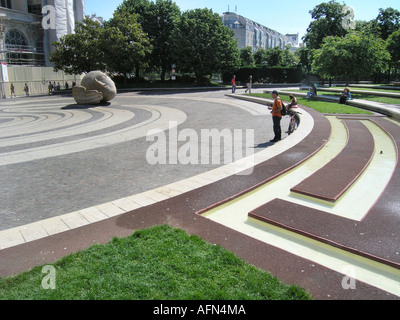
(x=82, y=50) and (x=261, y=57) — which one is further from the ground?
(x=261, y=57)

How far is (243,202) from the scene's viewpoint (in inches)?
220

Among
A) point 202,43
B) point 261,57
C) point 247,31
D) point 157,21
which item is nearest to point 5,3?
point 157,21

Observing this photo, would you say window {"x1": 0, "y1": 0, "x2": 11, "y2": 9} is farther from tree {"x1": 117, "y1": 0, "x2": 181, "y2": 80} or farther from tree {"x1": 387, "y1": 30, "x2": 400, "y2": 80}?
tree {"x1": 387, "y1": 30, "x2": 400, "y2": 80}

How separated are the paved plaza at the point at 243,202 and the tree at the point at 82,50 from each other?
28979 mm

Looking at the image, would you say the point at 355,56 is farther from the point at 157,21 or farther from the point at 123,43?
the point at 157,21

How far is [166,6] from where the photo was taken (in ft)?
150

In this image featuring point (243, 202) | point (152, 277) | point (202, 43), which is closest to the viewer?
point (152, 277)

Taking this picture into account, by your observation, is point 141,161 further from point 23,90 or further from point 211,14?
point 211,14

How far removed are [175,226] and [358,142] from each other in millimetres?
7791

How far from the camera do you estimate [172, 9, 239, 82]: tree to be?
3969 centimetres

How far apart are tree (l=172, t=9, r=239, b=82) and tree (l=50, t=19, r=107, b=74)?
32.9 feet

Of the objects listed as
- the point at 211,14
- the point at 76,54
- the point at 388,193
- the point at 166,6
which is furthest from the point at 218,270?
the point at 166,6

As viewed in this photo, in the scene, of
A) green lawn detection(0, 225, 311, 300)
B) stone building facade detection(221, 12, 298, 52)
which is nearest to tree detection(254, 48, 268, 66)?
stone building facade detection(221, 12, 298, 52)

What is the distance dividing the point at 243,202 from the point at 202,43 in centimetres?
3783
